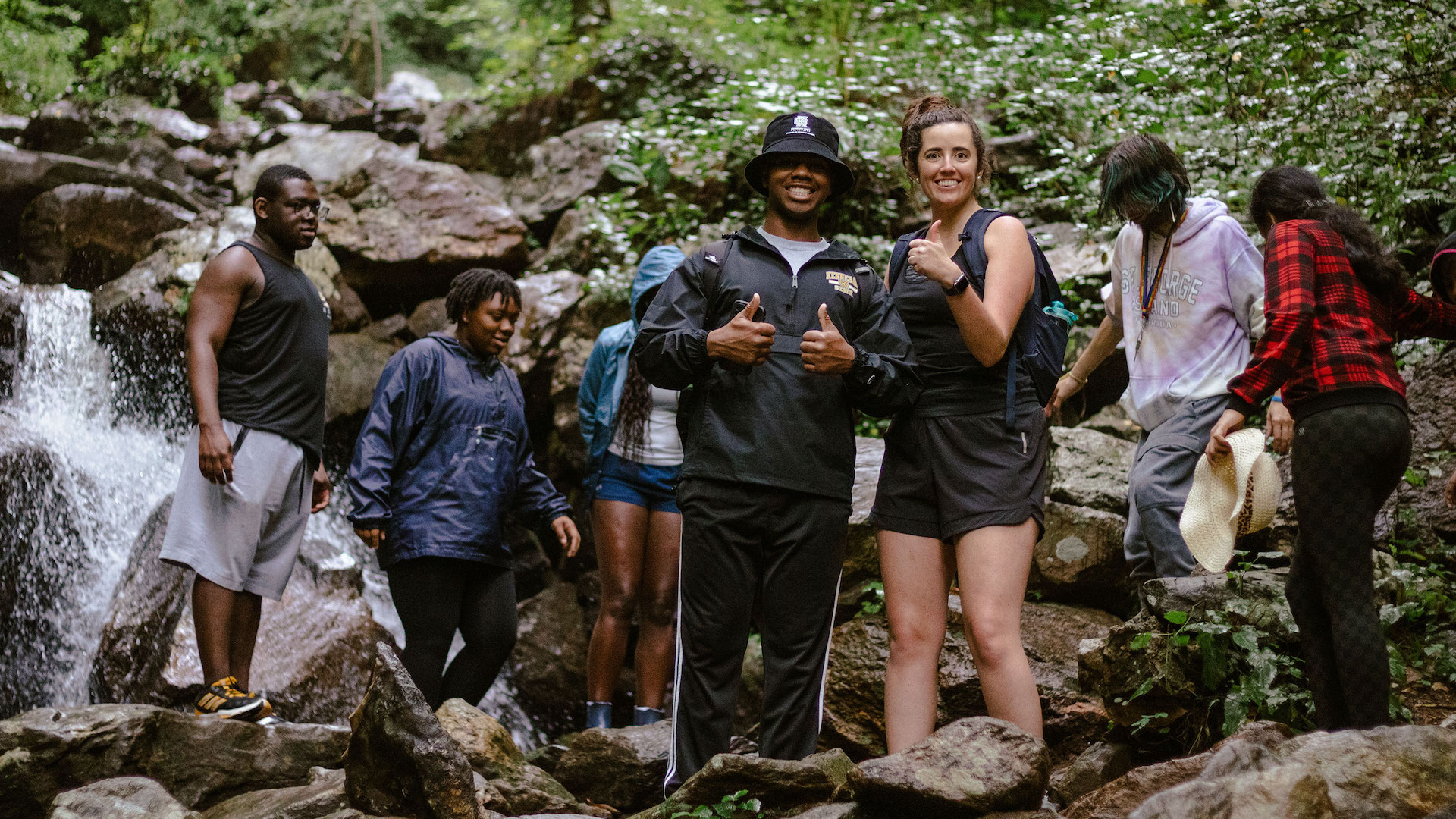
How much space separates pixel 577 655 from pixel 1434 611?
5277 millimetres

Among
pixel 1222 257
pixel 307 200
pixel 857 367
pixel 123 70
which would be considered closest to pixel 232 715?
pixel 307 200

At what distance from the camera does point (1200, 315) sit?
400 cm

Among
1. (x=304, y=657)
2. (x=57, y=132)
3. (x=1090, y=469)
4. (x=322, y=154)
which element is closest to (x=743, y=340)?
(x=1090, y=469)

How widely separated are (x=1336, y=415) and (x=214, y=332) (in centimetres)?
402

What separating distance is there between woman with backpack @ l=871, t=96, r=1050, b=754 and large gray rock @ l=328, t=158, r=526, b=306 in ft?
23.4

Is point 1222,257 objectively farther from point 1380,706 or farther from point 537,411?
point 537,411

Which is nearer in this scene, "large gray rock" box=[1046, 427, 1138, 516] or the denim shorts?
the denim shorts

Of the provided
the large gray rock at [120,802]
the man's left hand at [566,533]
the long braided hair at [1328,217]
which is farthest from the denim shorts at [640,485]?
the long braided hair at [1328,217]

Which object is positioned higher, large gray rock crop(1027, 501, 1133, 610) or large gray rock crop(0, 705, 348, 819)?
large gray rock crop(1027, 501, 1133, 610)

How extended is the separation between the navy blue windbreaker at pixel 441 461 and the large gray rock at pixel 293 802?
3.49 feet

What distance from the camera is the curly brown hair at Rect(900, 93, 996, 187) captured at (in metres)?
3.41

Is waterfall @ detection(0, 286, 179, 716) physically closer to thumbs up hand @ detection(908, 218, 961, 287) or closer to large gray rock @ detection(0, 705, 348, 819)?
large gray rock @ detection(0, 705, 348, 819)

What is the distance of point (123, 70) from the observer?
15906 millimetres

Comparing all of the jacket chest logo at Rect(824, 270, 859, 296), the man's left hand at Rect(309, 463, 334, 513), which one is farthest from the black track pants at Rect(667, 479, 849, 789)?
the man's left hand at Rect(309, 463, 334, 513)
